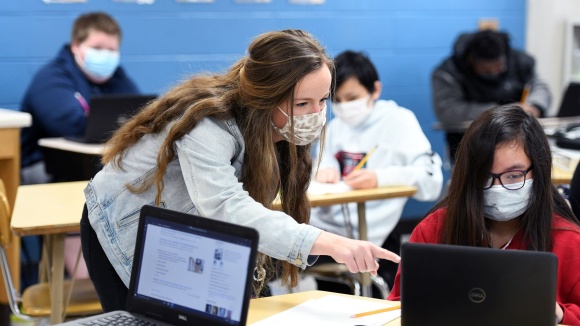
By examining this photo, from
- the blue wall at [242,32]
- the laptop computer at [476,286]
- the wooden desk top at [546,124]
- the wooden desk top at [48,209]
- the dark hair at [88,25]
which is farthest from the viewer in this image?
the blue wall at [242,32]

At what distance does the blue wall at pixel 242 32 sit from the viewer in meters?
4.89

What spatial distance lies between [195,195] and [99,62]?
2979 millimetres

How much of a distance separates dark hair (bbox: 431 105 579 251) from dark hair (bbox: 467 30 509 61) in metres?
3.60

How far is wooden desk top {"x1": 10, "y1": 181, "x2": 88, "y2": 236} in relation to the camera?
279cm

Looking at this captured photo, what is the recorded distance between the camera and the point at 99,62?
4.73 metres

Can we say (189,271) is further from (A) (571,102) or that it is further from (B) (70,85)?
(A) (571,102)

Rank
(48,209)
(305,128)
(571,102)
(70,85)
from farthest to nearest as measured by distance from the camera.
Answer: (571,102)
(70,85)
(48,209)
(305,128)

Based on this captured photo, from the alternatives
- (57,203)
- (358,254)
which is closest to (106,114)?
(57,203)

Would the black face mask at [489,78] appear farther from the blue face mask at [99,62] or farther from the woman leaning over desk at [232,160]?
the woman leaning over desk at [232,160]

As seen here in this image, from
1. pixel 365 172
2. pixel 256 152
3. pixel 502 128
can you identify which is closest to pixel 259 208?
pixel 256 152

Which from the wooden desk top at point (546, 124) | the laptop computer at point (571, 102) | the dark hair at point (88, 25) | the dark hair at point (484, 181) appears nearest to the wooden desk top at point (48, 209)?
the dark hair at point (484, 181)

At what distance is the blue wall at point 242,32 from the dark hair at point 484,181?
7.46 ft

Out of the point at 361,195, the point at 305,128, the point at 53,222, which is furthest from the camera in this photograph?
the point at 361,195

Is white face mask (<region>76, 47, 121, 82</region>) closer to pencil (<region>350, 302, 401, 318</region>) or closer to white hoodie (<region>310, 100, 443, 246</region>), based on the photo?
white hoodie (<region>310, 100, 443, 246</region>)
